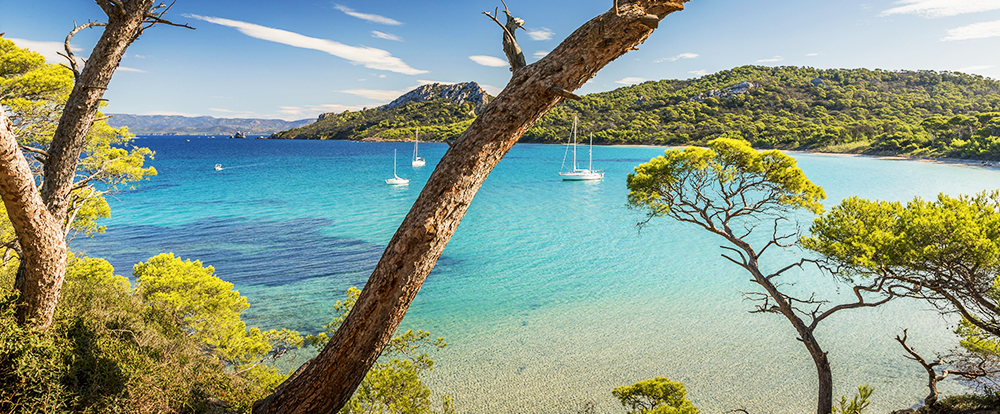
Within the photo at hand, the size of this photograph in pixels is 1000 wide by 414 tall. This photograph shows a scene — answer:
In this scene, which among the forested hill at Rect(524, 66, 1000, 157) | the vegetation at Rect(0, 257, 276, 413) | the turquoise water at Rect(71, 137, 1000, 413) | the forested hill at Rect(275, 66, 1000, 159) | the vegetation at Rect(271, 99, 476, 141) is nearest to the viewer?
the vegetation at Rect(0, 257, 276, 413)

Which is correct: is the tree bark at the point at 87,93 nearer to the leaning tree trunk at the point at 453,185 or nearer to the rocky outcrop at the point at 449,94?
the leaning tree trunk at the point at 453,185

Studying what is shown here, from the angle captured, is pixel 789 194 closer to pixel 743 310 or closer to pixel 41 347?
pixel 743 310


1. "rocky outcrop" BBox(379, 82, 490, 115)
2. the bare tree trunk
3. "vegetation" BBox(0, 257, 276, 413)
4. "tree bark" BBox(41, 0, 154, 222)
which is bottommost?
"vegetation" BBox(0, 257, 276, 413)

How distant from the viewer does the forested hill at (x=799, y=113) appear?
4565cm

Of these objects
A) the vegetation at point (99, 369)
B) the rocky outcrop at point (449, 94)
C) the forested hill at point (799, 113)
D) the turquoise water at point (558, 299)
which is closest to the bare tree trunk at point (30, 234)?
the vegetation at point (99, 369)

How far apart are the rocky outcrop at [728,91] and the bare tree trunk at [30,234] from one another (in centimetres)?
9060

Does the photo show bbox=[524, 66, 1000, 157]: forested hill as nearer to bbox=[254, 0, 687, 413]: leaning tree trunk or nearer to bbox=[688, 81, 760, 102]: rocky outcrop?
bbox=[688, 81, 760, 102]: rocky outcrop

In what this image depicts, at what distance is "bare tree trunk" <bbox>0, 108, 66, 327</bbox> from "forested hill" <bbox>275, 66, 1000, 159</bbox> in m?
51.9

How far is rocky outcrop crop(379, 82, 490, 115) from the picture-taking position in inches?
4990

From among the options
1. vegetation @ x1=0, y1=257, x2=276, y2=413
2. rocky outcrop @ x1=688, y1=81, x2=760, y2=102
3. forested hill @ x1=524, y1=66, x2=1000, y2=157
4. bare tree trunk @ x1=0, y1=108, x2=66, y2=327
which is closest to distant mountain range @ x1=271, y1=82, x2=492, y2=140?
forested hill @ x1=524, y1=66, x2=1000, y2=157

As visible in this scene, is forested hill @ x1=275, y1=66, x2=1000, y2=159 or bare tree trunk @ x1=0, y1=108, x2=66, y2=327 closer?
bare tree trunk @ x1=0, y1=108, x2=66, y2=327

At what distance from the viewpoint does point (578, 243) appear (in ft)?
59.2

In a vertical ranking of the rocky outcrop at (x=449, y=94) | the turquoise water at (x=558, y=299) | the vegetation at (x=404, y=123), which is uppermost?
the rocky outcrop at (x=449, y=94)

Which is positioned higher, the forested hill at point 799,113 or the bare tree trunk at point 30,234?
the forested hill at point 799,113
